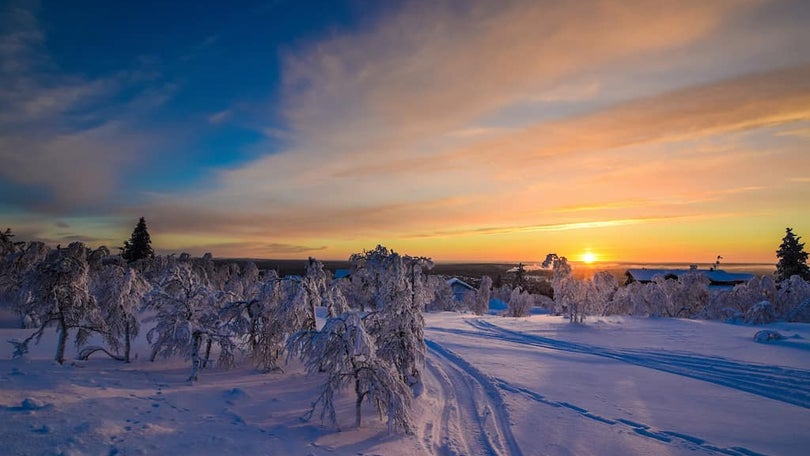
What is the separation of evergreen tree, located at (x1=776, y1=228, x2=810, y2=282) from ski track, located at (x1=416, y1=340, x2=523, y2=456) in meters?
57.2

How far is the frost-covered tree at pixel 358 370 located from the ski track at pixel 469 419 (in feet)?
4.29

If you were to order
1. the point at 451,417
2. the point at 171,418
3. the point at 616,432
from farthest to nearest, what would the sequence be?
the point at 451,417, the point at 616,432, the point at 171,418

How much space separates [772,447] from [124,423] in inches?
692

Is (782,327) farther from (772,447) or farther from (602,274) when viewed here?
(772,447)

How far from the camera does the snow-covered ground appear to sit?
33.4 ft

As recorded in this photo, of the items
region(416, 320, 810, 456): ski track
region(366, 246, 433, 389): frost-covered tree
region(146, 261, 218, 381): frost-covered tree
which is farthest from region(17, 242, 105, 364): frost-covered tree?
region(416, 320, 810, 456): ski track

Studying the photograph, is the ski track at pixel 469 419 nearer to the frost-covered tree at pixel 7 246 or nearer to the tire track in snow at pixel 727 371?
the tire track in snow at pixel 727 371

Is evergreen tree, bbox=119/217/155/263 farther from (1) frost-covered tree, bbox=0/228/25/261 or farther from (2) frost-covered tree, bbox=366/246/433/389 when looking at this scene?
(2) frost-covered tree, bbox=366/246/433/389

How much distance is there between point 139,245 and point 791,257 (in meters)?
90.3

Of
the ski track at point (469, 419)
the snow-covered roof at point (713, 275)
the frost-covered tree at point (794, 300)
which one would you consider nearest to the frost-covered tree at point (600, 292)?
the frost-covered tree at point (794, 300)

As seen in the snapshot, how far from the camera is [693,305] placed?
51.4 m

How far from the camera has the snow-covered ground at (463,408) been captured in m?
10.2

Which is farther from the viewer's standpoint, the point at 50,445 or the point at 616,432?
the point at 616,432

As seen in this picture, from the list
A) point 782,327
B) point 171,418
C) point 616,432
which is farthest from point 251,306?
point 782,327
